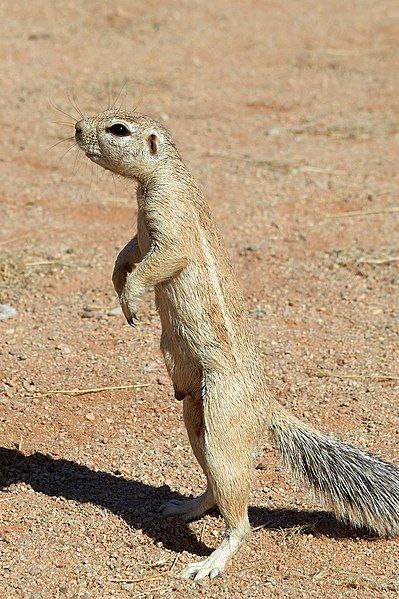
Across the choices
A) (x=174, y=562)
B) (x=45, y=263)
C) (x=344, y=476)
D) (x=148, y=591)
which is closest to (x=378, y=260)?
(x=45, y=263)

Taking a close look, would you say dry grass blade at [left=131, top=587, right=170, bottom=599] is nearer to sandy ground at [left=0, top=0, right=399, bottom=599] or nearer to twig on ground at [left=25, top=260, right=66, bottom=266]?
sandy ground at [left=0, top=0, right=399, bottom=599]

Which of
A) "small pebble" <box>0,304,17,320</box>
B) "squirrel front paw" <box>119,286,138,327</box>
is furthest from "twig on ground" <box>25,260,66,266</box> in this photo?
"squirrel front paw" <box>119,286,138,327</box>

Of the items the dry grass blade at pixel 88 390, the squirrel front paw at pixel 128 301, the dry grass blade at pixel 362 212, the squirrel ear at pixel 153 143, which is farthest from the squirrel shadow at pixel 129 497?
the dry grass blade at pixel 362 212

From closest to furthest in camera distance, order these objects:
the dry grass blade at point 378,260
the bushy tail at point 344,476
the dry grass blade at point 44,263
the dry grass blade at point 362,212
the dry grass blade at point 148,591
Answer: the dry grass blade at point 148,591 < the bushy tail at point 344,476 < the dry grass blade at point 44,263 < the dry grass blade at point 378,260 < the dry grass blade at point 362,212

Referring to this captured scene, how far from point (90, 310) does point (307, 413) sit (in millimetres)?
1837

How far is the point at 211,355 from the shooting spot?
4410 millimetres

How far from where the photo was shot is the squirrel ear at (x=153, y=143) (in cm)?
450

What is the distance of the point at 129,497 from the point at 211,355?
3.30ft

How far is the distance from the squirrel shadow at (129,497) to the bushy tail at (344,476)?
0.83 feet

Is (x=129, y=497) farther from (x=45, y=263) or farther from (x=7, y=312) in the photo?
(x=45, y=263)

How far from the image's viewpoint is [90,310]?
6.76 meters

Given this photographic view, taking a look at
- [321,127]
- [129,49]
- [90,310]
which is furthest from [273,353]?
[129,49]

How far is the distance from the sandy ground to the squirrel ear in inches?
18.9

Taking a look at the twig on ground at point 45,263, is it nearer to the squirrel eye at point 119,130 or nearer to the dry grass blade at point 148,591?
the squirrel eye at point 119,130
